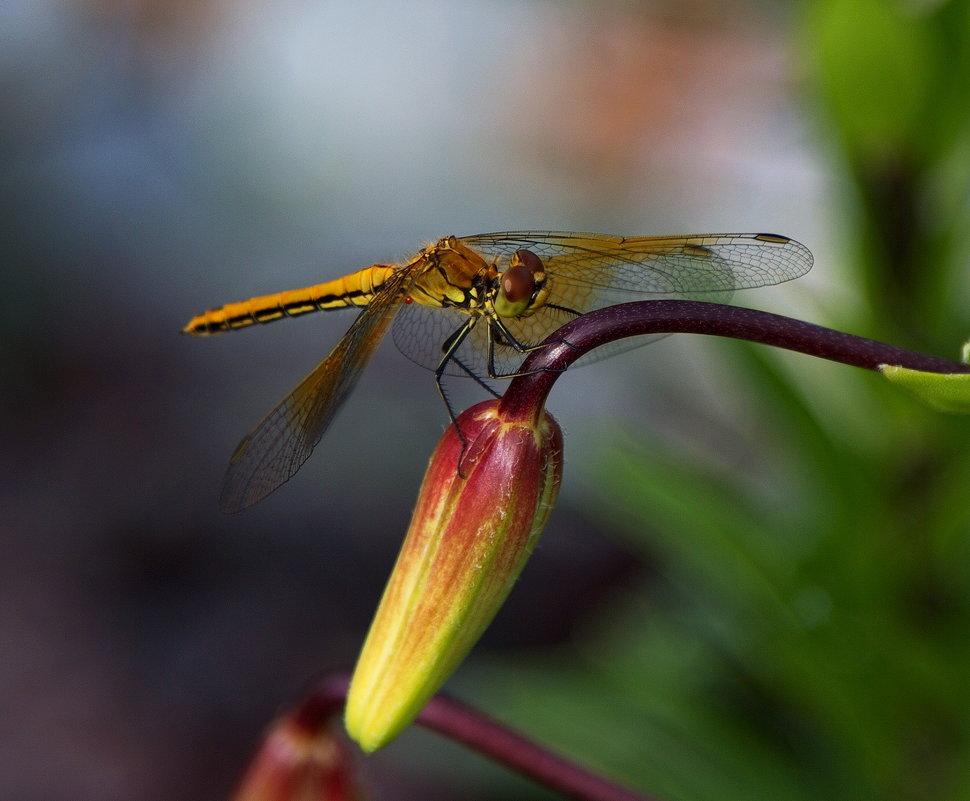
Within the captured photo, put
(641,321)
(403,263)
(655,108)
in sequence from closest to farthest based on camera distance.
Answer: (641,321), (403,263), (655,108)

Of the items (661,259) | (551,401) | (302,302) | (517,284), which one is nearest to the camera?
(517,284)

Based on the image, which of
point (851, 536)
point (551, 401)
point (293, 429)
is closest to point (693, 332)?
point (293, 429)

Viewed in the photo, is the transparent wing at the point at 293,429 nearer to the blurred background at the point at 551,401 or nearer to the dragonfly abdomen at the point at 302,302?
the dragonfly abdomen at the point at 302,302

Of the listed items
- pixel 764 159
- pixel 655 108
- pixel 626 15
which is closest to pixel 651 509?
pixel 764 159

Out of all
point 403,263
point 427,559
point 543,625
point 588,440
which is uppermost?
point 403,263

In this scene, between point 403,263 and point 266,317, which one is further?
point 266,317

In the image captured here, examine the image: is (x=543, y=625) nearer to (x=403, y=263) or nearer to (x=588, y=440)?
(x=588, y=440)

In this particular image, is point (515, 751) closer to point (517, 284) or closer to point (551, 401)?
point (517, 284)

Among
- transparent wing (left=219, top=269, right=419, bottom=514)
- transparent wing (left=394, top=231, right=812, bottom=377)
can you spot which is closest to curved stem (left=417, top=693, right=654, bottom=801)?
transparent wing (left=219, top=269, right=419, bottom=514)
